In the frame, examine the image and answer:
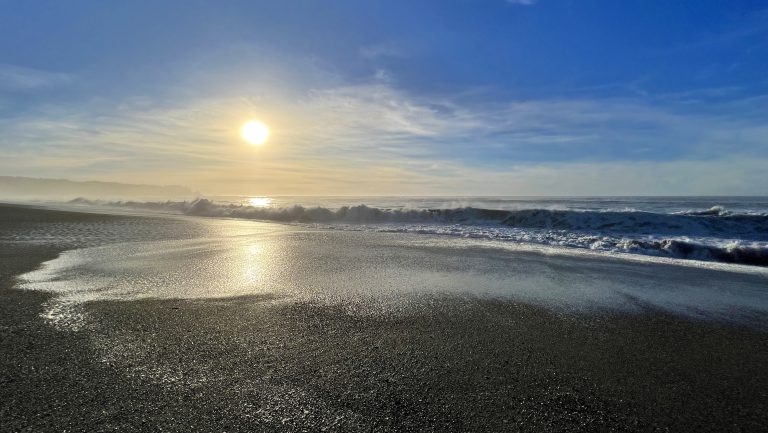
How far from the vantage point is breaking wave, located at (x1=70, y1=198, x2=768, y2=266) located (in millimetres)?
11992

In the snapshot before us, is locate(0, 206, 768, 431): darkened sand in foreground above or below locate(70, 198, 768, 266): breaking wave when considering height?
below

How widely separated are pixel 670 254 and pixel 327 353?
1248 cm

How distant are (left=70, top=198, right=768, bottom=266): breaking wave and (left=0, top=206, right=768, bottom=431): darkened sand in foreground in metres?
7.90

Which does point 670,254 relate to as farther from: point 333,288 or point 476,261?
point 333,288

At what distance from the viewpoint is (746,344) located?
4.04 meters

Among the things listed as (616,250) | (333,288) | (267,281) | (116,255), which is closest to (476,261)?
(333,288)

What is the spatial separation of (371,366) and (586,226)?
63.3 ft

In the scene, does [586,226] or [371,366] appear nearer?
[371,366]

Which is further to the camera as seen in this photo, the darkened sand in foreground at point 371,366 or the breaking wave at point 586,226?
the breaking wave at point 586,226

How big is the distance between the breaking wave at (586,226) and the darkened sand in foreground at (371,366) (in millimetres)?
7903

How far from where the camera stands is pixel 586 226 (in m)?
19.4

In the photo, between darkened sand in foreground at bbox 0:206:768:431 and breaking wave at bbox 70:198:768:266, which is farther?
breaking wave at bbox 70:198:768:266

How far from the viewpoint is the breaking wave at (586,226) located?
39.3 ft

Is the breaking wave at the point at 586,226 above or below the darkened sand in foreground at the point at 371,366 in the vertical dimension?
above
